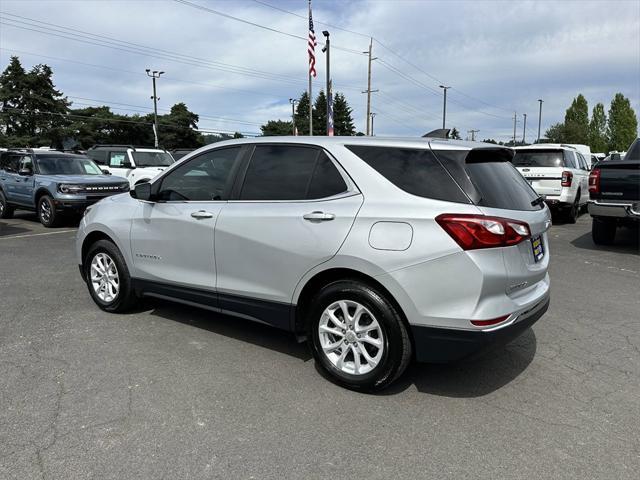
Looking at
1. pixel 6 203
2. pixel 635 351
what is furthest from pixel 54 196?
pixel 635 351

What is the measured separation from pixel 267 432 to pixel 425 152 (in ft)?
6.55

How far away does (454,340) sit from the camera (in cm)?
303

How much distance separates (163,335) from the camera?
444cm

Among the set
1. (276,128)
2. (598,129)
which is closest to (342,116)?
(276,128)

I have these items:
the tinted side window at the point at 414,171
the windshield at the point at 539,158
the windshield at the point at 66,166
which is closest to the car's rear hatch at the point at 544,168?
the windshield at the point at 539,158

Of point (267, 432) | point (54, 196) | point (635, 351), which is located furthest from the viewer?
point (54, 196)

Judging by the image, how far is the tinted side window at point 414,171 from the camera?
3.13 metres

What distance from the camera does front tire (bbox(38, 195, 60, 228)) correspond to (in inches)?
452

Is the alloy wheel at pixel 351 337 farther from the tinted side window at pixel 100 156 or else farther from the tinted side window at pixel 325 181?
the tinted side window at pixel 100 156

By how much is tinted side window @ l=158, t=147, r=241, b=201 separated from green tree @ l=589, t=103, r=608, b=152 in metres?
86.8

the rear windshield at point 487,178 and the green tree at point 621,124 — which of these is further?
the green tree at point 621,124

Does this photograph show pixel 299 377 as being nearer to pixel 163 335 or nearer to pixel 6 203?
pixel 163 335

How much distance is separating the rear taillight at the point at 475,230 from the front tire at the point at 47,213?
35.5 feet

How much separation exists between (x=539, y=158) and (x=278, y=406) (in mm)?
10668
